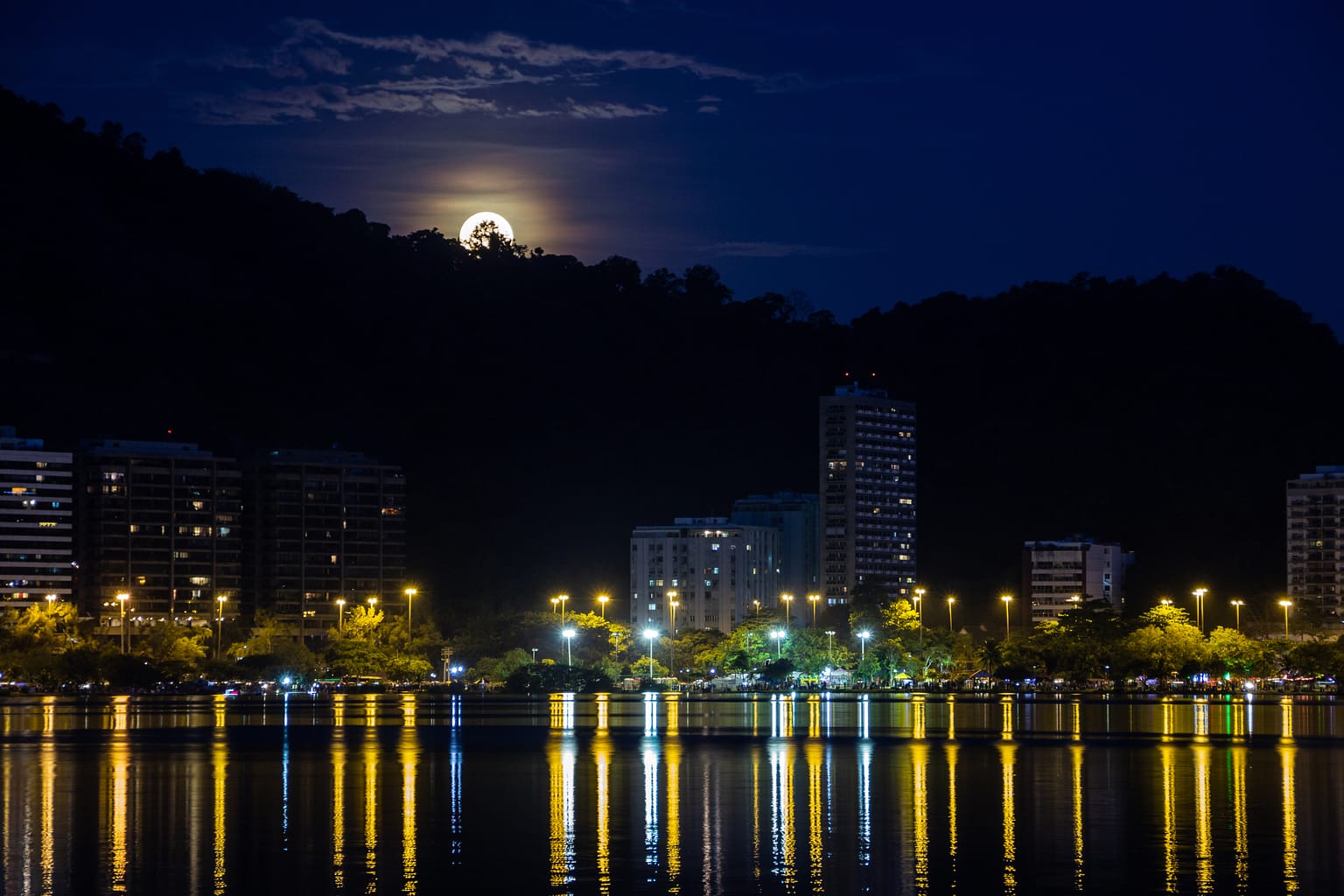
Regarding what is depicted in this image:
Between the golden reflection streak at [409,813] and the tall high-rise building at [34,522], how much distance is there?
403ft

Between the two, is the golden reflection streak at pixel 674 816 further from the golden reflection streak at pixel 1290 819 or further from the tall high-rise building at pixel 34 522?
the tall high-rise building at pixel 34 522

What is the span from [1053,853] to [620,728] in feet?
145

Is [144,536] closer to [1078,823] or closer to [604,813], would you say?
[604,813]

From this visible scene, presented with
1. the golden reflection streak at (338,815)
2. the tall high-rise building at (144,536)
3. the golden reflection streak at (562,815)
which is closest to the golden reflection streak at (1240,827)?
the golden reflection streak at (562,815)

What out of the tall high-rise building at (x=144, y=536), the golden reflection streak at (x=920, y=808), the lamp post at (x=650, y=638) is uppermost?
the tall high-rise building at (x=144, y=536)

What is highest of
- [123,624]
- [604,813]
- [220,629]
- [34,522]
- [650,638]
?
[34,522]

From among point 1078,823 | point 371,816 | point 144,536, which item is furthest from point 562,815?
point 144,536

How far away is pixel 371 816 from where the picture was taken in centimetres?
4484

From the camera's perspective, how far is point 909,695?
140 meters

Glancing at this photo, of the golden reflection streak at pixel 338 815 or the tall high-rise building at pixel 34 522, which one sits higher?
the tall high-rise building at pixel 34 522

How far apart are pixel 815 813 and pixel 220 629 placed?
475ft

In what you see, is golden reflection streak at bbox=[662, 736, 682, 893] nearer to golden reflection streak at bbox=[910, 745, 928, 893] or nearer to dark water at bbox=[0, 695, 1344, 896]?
dark water at bbox=[0, 695, 1344, 896]

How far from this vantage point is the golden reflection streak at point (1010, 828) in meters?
34.8

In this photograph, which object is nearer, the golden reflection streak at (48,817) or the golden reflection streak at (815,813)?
the golden reflection streak at (815,813)
